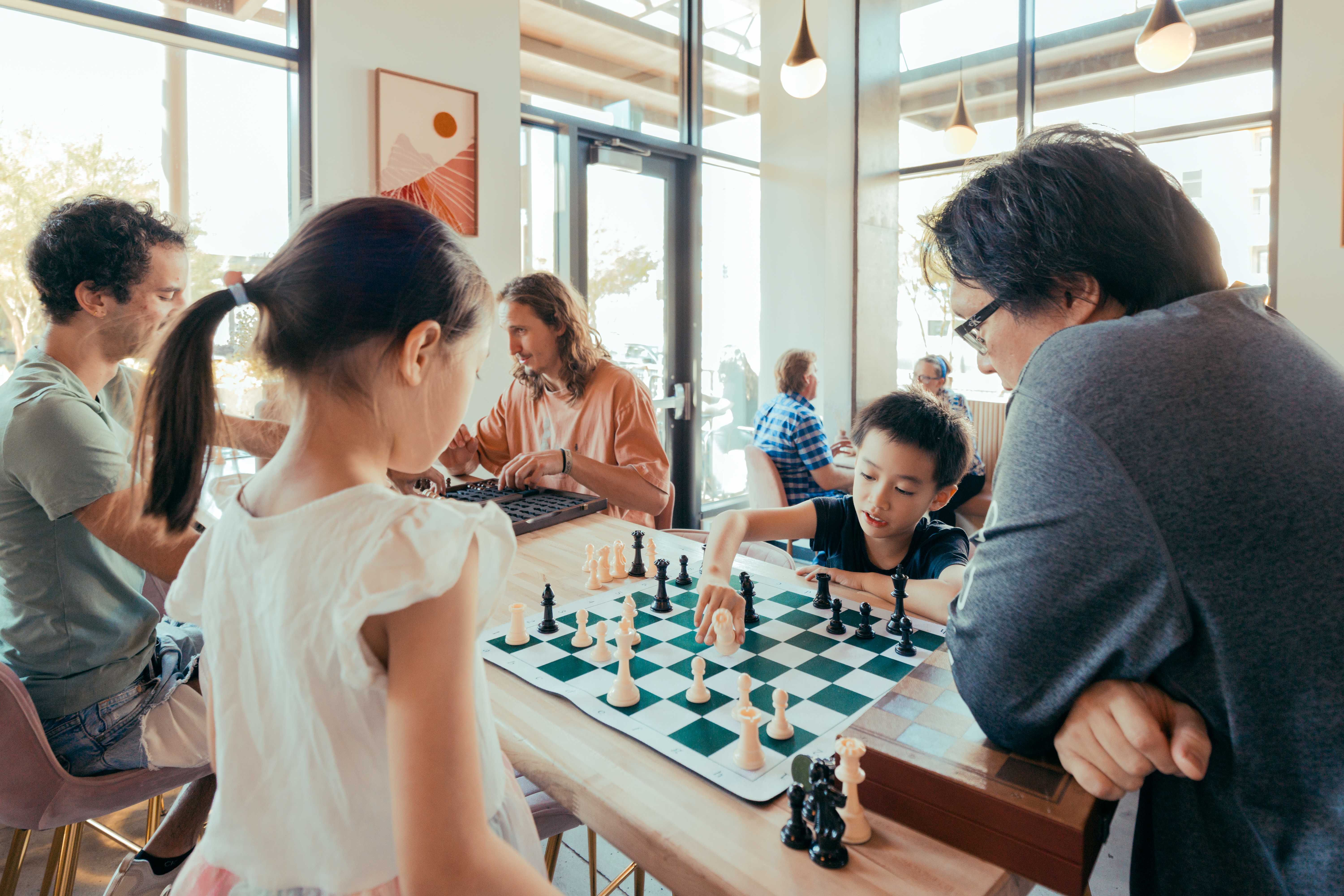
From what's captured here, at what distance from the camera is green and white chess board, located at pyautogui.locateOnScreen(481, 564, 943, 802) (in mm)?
989

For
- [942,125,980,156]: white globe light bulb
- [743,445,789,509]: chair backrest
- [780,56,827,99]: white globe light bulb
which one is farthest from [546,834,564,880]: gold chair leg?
[942,125,980,156]: white globe light bulb

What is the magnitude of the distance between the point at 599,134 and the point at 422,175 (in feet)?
3.87

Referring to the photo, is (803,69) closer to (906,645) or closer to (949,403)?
(949,403)

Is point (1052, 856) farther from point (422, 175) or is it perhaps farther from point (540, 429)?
point (422, 175)

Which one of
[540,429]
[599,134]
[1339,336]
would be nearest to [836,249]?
[599,134]

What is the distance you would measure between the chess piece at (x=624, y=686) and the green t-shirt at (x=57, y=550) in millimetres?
1002

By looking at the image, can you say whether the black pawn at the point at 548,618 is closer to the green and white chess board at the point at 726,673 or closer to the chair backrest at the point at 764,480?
the green and white chess board at the point at 726,673

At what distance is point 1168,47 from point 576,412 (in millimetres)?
2832

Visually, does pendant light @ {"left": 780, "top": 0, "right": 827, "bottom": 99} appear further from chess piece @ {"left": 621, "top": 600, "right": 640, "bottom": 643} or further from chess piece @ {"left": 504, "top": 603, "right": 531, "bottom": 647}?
chess piece @ {"left": 504, "top": 603, "right": 531, "bottom": 647}

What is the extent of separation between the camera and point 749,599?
4.83 feet

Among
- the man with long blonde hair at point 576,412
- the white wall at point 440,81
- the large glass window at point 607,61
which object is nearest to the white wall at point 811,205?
the large glass window at point 607,61

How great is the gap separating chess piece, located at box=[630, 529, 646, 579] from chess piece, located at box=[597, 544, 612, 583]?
0.18ft

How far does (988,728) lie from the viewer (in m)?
0.87

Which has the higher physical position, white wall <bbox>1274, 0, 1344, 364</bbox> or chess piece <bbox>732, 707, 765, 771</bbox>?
white wall <bbox>1274, 0, 1344, 364</bbox>
